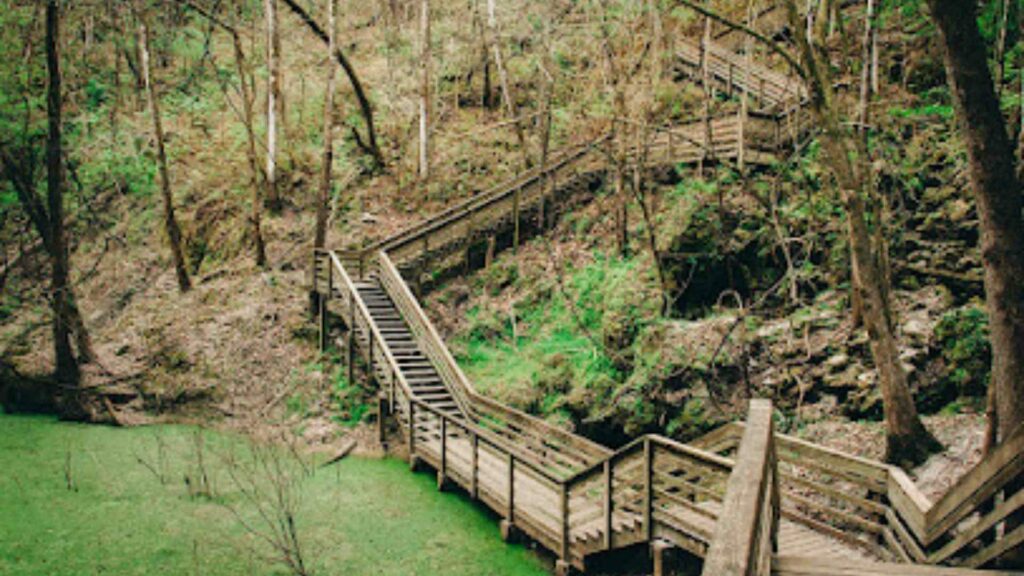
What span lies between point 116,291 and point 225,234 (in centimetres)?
372

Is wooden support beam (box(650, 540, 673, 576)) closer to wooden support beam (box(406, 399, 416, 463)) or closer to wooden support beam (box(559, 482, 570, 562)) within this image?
wooden support beam (box(559, 482, 570, 562))

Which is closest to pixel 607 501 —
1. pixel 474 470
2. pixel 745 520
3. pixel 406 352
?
pixel 474 470

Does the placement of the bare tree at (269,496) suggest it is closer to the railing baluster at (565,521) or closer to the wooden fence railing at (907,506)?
the railing baluster at (565,521)

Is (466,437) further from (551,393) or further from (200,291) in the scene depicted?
(200,291)

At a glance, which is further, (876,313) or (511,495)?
(511,495)

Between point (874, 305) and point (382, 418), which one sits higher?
point (874, 305)

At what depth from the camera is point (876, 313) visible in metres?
7.84

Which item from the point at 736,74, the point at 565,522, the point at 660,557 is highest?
the point at 736,74

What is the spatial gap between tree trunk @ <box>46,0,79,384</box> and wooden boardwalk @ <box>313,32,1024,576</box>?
19.3ft

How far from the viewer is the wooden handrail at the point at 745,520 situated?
2051mm

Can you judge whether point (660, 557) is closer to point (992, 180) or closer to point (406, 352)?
point (992, 180)

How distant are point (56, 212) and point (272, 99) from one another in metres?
7.20

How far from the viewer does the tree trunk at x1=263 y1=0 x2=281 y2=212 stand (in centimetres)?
1857

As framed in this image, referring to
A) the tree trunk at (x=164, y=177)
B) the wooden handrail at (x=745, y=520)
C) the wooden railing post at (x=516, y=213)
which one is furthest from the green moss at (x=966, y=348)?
the tree trunk at (x=164, y=177)
